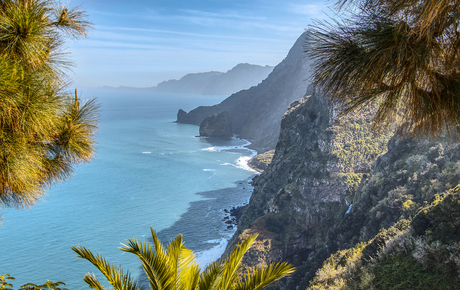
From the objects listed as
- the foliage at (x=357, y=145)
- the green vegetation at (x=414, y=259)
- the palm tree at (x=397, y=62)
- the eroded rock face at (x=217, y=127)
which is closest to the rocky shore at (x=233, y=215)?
the foliage at (x=357, y=145)

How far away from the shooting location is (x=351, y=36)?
4648 mm

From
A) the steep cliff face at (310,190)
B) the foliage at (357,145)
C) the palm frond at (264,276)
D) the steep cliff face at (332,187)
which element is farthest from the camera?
the foliage at (357,145)

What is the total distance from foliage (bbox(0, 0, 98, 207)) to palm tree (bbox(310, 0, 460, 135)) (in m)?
4.22

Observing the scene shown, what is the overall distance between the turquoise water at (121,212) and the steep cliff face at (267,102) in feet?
135

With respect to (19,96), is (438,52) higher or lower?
higher

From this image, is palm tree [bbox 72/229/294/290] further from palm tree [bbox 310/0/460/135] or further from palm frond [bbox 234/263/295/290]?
palm tree [bbox 310/0/460/135]

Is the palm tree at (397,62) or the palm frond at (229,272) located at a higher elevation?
the palm tree at (397,62)

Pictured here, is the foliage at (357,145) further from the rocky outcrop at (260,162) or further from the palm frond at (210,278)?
the palm frond at (210,278)

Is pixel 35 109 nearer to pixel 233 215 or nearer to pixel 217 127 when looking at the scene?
pixel 233 215

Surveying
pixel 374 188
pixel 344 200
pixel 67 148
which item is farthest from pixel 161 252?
pixel 344 200

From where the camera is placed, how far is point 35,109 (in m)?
4.46

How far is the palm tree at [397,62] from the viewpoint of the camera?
4.16m

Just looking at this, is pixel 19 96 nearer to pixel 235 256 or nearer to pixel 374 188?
pixel 235 256

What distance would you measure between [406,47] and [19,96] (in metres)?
5.32
